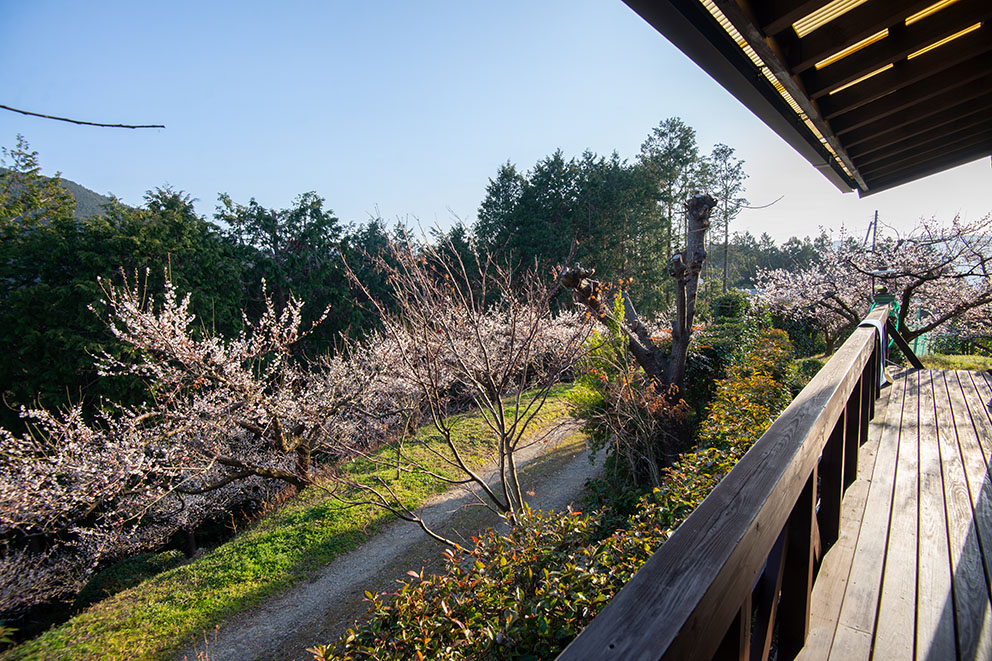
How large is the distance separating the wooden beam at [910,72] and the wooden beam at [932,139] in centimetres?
87

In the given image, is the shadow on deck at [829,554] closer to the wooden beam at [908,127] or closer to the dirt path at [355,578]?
the wooden beam at [908,127]

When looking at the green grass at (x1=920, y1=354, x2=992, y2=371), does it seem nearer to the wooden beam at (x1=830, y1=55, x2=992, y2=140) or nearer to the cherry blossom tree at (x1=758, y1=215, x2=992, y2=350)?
the cherry blossom tree at (x1=758, y1=215, x2=992, y2=350)

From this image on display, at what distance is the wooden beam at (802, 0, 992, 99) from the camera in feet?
5.47

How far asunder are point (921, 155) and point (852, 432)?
8.86 feet

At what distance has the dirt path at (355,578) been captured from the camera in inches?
160

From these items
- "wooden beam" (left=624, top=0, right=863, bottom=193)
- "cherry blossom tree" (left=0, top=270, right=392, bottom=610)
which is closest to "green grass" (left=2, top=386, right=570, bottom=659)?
"cherry blossom tree" (left=0, top=270, right=392, bottom=610)

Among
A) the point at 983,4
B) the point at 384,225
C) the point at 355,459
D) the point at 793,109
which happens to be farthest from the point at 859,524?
the point at 355,459

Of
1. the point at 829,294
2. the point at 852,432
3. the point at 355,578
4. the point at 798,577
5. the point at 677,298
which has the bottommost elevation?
the point at 355,578

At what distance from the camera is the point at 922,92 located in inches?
86.5

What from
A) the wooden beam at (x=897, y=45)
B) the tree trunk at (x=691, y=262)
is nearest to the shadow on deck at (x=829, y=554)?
the wooden beam at (x=897, y=45)

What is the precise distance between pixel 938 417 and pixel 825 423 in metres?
3.02

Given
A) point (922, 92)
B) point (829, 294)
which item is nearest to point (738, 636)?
point (922, 92)

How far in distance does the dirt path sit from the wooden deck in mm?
2906

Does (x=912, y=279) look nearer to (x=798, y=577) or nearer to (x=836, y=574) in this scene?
(x=836, y=574)
